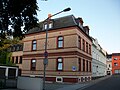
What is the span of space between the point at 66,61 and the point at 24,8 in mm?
18431

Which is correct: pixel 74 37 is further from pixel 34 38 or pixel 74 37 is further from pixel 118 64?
pixel 118 64

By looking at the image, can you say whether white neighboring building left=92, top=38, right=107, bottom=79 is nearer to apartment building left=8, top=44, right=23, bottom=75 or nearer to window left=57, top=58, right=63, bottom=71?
window left=57, top=58, right=63, bottom=71

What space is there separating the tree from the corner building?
50.9 feet

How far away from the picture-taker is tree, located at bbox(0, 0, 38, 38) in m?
11.7

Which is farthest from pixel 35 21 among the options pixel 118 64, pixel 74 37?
pixel 118 64

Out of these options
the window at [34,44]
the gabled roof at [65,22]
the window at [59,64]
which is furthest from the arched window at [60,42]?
the window at [34,44]

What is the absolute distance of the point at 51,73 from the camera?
31.0 m

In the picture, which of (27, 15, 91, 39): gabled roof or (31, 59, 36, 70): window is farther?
(31, 59, 36, 70): window

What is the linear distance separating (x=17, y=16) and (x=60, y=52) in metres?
18.6

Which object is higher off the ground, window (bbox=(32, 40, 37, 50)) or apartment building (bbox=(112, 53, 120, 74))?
window (bbox=(32, 40, 37, 50))

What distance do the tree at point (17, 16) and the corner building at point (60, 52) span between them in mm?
15507

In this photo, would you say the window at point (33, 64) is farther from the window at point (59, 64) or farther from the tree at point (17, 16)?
the tree at point (17, 16)

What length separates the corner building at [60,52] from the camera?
29.1m

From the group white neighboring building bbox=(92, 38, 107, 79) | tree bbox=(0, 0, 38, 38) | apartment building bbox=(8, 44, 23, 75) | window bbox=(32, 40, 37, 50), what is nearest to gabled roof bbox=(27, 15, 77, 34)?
window bbox=(32, 40, 37, 50)
